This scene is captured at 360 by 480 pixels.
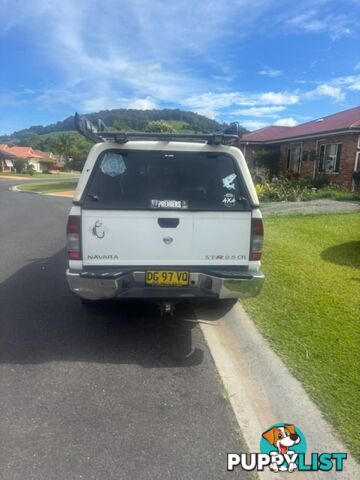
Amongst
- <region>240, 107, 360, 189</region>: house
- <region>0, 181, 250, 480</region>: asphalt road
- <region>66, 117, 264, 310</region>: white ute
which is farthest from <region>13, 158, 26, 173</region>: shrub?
<region>66, 117, 264, 310</region>: white ute

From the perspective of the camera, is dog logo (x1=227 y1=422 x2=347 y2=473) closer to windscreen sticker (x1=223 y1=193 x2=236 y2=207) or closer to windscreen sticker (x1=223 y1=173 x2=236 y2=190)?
windscreen sticker (x1=223 y1=193 x2=236 y2=207)

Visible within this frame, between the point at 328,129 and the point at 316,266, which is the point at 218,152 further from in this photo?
the point at 328,129

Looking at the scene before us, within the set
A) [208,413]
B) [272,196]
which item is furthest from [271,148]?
[208,413]

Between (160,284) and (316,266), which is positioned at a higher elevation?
(160,284)

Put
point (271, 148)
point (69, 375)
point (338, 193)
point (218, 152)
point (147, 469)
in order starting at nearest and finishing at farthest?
point (147, 469)
point (69, 375)
point (218, 152)
point (338, 193)
point (271, 148)

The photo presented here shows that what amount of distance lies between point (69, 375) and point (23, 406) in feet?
1.60

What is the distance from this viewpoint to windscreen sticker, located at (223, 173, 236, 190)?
3.71 meters

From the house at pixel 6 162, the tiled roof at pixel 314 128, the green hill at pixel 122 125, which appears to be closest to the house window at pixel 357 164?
the tiled roof at pixel 314 128

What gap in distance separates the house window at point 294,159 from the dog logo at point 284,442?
1969 cm

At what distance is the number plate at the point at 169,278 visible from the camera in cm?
350

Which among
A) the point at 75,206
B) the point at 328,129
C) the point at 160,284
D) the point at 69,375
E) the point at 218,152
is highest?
the point at 328,129

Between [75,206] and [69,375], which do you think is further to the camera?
[75,206]

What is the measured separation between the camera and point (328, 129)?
56.9 ft

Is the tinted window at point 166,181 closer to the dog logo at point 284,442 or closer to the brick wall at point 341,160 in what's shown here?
the dog logo at point 284,442
